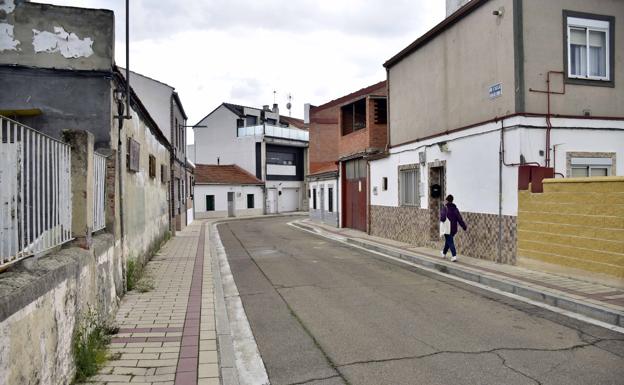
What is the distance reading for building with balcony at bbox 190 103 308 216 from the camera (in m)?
44.8

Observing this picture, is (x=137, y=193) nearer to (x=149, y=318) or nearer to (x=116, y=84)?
(x=116, y=84)

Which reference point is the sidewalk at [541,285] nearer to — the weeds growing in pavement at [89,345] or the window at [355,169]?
the weeds growing in pavement at [89,345]

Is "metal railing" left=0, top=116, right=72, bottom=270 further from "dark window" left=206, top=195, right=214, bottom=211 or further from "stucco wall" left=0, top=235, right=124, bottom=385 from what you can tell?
"dark window" left=206, top=195, right=214, bottom=211

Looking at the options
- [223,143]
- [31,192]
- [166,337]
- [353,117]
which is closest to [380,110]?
[353,117]

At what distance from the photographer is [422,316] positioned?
6.73m

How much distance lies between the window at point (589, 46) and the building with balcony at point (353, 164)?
8.61 meters

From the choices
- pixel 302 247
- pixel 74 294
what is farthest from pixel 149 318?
pixel 302 247

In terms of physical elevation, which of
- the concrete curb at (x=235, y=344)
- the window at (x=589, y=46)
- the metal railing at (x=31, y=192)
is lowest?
the concrete curb at (x=235, y=344)

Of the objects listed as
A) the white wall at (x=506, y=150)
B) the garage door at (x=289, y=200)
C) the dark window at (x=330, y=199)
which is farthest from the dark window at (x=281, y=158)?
the white wall at (x=506, y=150)

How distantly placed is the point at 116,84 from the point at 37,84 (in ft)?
3.50

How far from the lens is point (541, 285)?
834 centimetres

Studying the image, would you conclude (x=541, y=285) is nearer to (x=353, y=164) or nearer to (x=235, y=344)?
A: (x=235, y=344)

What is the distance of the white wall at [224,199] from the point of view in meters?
38.8

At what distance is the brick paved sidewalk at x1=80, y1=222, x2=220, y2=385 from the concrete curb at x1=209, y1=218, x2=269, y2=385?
0.10 meters
